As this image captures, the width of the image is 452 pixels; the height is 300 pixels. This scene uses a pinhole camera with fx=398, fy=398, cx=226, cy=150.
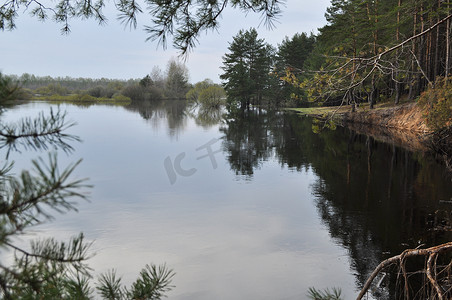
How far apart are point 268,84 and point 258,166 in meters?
38.2

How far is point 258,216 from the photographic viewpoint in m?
→ 9.78

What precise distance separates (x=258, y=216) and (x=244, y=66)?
42.2 metres

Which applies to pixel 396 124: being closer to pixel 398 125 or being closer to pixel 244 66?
pixel 398 125

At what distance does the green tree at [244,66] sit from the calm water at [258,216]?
32.3 meters

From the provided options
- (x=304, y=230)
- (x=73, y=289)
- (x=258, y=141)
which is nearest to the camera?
(x=73, y=289)

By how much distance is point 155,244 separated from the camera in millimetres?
7930

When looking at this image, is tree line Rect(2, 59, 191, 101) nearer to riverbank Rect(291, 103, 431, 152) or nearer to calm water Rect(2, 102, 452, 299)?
riverbank Rect(291, 103, 431, 152)

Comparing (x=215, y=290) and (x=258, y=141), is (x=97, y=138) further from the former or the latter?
(x=215, y=290)

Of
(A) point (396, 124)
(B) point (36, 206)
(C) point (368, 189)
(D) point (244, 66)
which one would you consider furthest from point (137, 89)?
(B) point (36, 206)

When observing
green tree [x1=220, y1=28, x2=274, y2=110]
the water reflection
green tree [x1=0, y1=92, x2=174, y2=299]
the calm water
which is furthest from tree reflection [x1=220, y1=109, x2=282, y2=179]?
green tree [x1=220, y1=28, x2=274, y2=110]

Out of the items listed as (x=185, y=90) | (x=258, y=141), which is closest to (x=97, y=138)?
(x=258, y=141)

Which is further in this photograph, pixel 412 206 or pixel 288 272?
pixel 412 206

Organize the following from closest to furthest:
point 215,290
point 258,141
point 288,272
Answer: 1. point 215,290
2. point 288,272
3. point 258,141

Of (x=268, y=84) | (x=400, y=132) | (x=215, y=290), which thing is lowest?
(x=215, y=290)
